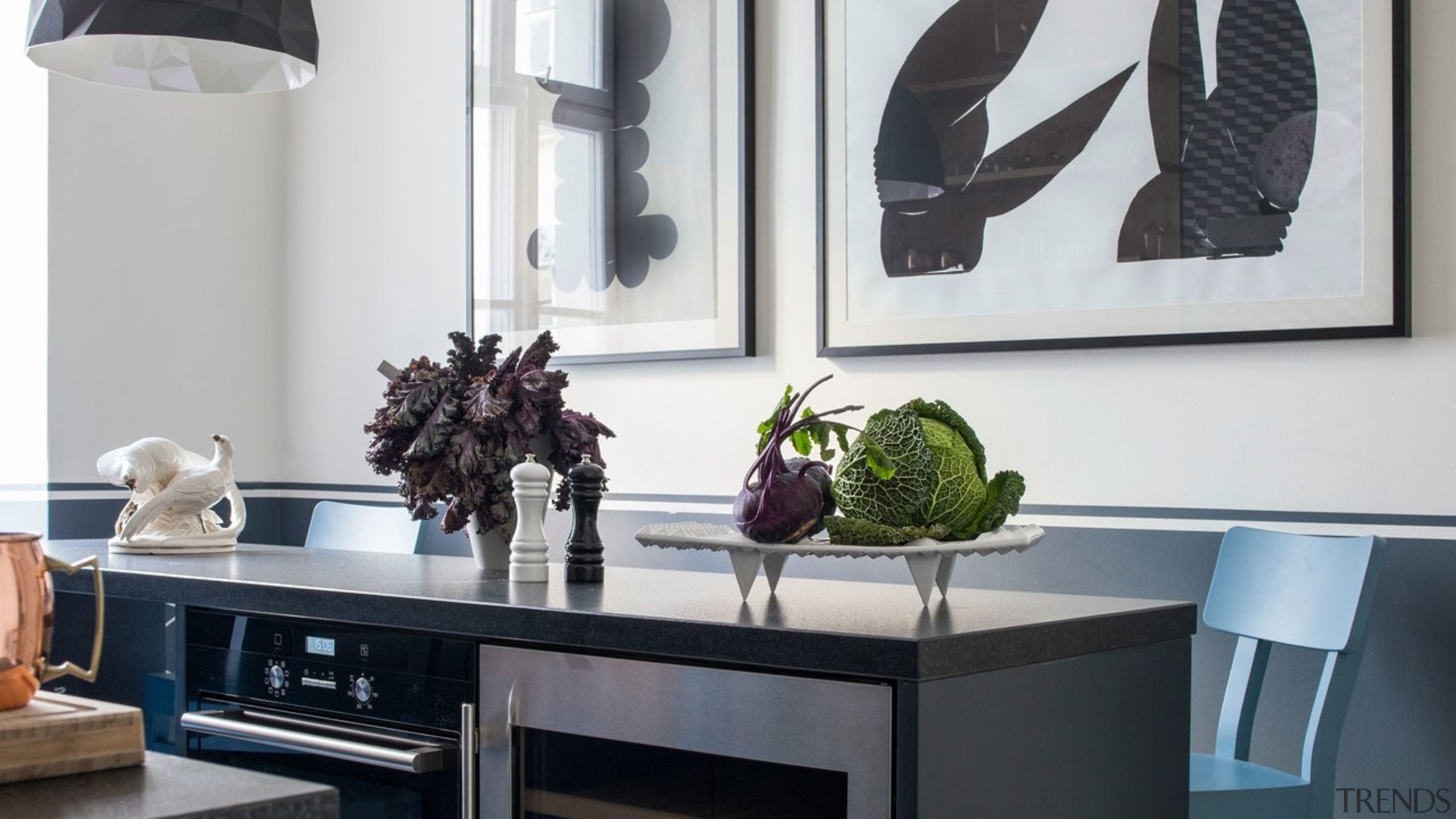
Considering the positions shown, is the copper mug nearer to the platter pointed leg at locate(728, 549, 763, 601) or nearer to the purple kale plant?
the platter pointed leg at locate(728, 549, 763, 601)

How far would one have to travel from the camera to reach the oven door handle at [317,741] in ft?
5.29

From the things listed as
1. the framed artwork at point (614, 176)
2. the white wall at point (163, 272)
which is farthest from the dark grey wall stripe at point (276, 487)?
the framed artwork at point (614, 176)

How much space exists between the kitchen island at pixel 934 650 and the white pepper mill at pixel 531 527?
3cm

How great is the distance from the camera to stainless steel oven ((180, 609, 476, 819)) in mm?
1620

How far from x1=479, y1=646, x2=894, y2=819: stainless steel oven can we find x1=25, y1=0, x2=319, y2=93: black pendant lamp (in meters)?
1.08

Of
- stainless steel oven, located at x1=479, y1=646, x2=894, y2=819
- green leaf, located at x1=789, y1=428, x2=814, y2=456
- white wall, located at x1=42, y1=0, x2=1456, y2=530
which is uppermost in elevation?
white wall, located at x1=42, y1=0, x2=1456, y2=530

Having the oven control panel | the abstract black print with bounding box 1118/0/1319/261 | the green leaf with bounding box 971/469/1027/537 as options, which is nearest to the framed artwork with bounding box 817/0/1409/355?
the abstract black print with bounding box 1118/0/1319/261

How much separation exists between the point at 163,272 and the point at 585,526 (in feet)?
8.14

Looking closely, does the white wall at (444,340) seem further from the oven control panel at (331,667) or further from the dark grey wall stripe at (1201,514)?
the oven control panel at (331,667)

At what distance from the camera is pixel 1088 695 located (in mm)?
1433

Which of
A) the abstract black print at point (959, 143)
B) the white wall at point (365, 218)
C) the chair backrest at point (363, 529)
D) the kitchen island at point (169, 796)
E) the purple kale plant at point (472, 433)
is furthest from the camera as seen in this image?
the white wall at point (365, 218)

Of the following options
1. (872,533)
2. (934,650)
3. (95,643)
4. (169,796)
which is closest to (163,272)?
(872,533)

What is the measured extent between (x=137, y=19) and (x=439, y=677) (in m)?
1.08

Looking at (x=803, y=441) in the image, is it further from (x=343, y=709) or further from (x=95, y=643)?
(x=95, y=643)
